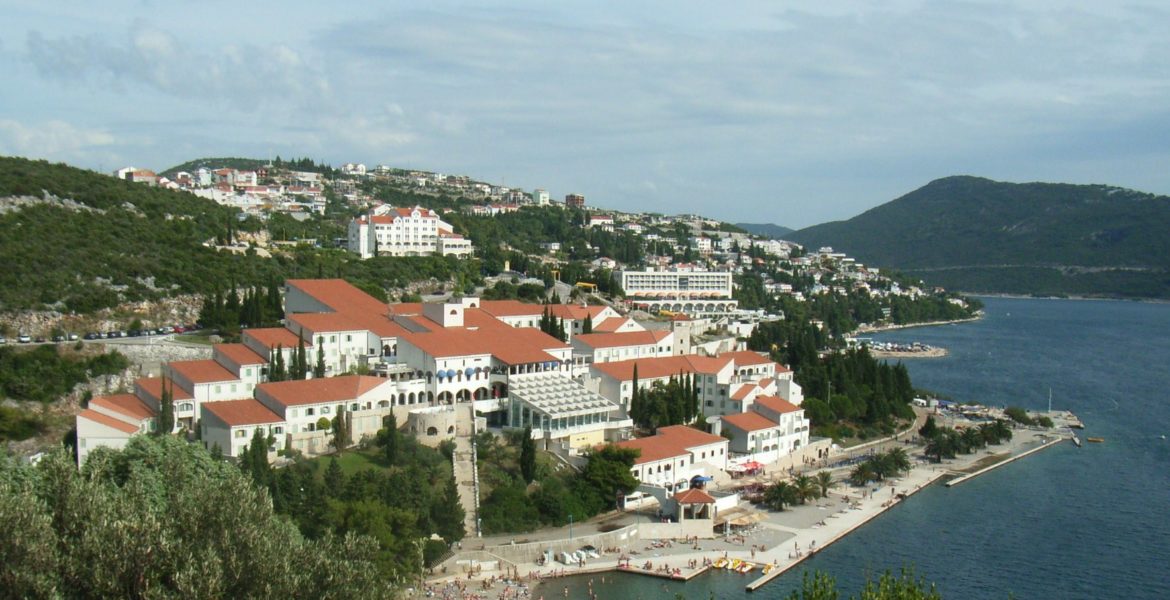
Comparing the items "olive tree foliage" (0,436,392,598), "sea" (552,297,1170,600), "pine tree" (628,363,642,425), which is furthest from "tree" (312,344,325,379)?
"olive tree foliage" (0,436,392,598)

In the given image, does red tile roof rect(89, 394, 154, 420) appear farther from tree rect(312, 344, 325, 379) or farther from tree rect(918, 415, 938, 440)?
tree rect(918, 415, 938, 440)

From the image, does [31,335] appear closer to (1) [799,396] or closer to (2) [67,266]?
(2) [67,266]

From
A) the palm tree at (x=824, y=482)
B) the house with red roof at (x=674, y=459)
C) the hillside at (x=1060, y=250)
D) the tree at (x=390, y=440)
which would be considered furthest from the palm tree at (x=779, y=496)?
the hillside at (x=1060, y=250)

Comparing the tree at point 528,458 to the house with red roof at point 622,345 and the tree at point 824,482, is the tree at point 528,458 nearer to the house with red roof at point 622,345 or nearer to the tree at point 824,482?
the house with red roof at point 622,345

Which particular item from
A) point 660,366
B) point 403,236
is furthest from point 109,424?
point 403,236

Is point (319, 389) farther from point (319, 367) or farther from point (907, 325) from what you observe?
point (907, 325)
